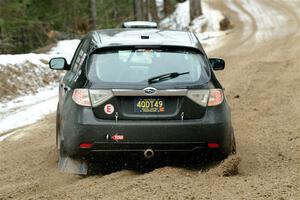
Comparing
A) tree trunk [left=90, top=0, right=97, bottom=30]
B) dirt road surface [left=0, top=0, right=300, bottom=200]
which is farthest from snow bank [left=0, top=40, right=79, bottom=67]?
tree trunk [left=90, top=0, right=97, bottom=30]

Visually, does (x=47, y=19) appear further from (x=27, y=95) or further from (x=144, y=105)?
(x=144, y=105)

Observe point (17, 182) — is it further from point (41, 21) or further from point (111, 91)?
point (41, 21)

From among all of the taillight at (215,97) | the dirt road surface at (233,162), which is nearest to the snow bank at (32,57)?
the dirt road surface at (233,162)

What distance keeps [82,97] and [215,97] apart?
149 cm

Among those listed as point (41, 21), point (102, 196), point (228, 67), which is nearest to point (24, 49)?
point (41, 21)

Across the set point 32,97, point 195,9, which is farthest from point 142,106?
point 195,9

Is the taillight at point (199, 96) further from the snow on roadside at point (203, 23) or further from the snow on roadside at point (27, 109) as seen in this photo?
the snow on roadside at point (203, 23)

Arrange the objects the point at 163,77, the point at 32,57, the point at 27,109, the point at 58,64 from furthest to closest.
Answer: the point at 32,57 < the point at 27,109 < the point at 58,64 < the point at 163,77

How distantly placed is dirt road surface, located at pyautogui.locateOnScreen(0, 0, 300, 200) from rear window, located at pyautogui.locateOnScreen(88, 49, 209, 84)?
3.41 ft

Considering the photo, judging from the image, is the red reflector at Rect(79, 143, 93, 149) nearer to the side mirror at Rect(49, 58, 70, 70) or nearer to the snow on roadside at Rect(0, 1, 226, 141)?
the side mirror at Rect(49, 58, 70, 70)

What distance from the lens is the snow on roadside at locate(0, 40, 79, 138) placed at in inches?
527

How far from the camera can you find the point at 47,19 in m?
28.2

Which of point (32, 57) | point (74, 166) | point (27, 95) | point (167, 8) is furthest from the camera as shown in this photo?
point (167, 8)

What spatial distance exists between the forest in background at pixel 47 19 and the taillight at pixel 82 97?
14.6 m
